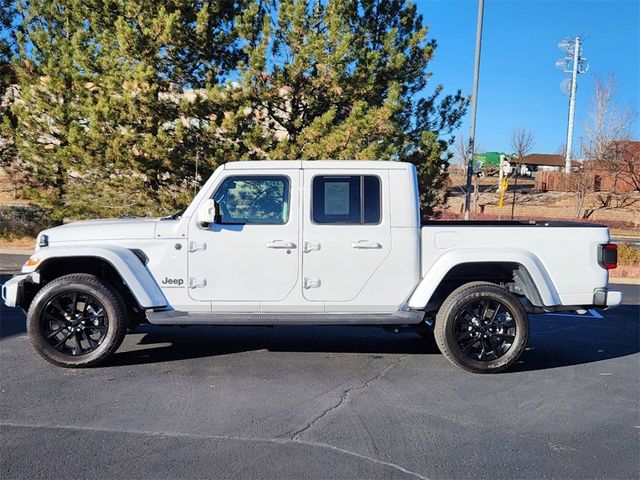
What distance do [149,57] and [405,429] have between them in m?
12.3

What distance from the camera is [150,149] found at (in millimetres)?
14234

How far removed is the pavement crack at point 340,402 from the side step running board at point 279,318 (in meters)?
0.51

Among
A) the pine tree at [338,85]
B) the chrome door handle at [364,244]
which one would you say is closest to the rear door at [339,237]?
the chrome door handle at [364,244]

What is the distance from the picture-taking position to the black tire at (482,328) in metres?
5.73

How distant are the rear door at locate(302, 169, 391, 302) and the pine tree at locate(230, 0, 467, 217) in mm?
7744

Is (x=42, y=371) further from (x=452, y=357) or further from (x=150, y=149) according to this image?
(x=150, y=149)

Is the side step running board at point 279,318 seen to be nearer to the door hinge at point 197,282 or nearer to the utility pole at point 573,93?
the door hinge at point 197,282

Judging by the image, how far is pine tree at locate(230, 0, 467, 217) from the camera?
540 inches

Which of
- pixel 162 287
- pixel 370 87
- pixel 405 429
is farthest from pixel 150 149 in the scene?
pixel 405 429

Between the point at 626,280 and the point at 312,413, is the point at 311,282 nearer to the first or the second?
the point at 312,413

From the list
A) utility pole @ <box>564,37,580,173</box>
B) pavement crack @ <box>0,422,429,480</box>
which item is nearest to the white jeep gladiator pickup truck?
pavement crack @ <box>0,422,429,480</box>

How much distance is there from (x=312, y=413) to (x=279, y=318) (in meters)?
1.22

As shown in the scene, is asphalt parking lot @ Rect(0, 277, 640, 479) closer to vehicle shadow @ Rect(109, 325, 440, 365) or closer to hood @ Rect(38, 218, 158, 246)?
vehicle shadow @ Rect(109, 325, 440, 365)

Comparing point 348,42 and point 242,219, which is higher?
point 348,42
